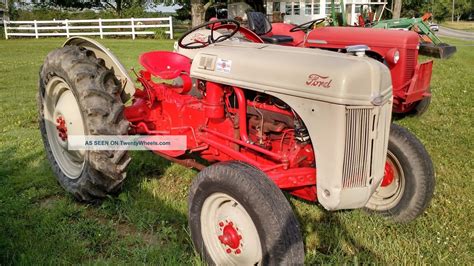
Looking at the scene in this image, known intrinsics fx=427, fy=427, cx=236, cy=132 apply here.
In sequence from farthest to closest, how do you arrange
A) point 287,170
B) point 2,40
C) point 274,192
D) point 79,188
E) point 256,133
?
1. point 2,40
2. point 79,188
3. point 256,133
4. point 287,170
5. point 274,192

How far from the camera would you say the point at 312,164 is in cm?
268

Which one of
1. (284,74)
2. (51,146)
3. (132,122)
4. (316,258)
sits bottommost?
(316,258)

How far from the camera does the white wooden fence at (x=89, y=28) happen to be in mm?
22266

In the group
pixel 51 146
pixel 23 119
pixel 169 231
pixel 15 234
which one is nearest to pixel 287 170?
pixel 169 231

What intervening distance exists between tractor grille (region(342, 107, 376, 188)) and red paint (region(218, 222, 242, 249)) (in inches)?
26.3

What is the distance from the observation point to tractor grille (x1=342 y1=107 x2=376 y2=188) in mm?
2231

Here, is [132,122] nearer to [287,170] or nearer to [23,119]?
[287,170]

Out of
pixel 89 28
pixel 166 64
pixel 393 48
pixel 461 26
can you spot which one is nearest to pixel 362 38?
pixel 393 48

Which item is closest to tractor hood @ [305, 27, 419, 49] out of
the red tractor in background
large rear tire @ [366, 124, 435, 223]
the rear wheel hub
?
the red tractor in background

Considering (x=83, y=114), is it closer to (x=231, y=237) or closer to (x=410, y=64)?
(x=231, y=237)

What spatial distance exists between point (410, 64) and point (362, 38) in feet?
2.34

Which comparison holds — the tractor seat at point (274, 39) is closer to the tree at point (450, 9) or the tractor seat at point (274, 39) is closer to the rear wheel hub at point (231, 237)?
the rear wheel hub at point (231, 237)

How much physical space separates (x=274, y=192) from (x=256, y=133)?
2.29 feet

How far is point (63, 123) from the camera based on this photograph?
3.65 metres
